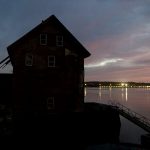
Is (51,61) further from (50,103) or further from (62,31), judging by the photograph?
(50,103)

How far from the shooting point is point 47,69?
34.9m

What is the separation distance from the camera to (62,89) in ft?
114

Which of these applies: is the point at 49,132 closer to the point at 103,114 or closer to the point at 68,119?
the point at 68,119

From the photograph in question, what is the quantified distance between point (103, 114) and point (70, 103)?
5.08 metres

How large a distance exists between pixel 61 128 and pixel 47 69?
24.4 ft

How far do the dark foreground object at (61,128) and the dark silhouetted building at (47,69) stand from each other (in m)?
1.16

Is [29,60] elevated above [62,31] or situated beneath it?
situated beneath

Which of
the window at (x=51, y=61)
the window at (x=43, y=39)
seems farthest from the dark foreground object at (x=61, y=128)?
the window at (x=43, y=39)

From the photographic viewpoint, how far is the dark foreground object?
106 ft

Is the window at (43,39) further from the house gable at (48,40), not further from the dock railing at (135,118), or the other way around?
the dock railing at (135,118)

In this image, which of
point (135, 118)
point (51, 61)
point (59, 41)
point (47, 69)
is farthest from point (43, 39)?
point (135, 118)

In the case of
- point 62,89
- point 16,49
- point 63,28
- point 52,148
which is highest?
point 63,28

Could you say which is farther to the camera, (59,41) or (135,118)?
(135,118)

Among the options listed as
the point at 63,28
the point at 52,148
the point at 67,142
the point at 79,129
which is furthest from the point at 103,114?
the point at 63,28
